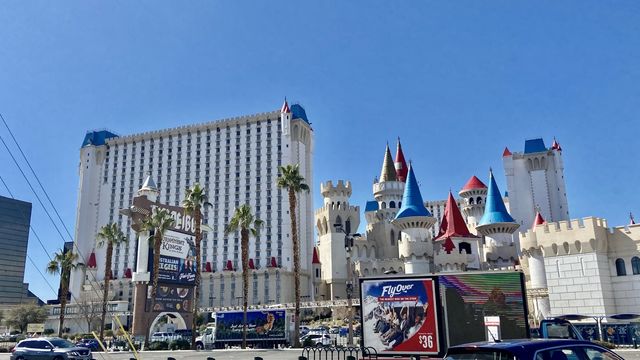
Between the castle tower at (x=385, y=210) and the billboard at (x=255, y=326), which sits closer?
the billboard at (x=255, y=326)

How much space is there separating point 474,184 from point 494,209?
18.3 metres

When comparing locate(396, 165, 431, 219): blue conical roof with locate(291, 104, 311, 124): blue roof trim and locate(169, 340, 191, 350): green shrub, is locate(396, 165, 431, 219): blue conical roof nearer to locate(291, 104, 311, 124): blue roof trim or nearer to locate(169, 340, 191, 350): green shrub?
locate(169, 340, 191, 350): green shrub

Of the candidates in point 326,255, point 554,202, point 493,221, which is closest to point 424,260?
point 493,221

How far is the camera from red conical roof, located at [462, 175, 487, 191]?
279 feet

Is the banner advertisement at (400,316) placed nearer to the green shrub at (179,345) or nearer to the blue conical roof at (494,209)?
the green shrub at (179,345)

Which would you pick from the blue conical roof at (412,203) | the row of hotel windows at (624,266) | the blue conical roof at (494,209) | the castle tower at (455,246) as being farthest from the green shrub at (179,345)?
the blue conical roof at (494,209)

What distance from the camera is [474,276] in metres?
18.3

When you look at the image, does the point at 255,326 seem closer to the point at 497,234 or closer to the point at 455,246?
the point at 455,246

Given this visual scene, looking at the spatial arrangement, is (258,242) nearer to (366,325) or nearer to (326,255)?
(326,255)

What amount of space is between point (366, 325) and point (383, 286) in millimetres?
1600

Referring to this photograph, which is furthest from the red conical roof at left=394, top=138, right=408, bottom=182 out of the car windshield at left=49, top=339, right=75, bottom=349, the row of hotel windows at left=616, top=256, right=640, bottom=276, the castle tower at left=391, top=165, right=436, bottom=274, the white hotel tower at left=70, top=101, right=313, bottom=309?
the car windshield at left=49, top=339, right=75, bottom=349

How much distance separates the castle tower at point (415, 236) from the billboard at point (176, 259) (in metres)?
26.2

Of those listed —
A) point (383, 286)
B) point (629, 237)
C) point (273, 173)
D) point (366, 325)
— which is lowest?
point (366, 325)

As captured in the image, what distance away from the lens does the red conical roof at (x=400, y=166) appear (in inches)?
3664
